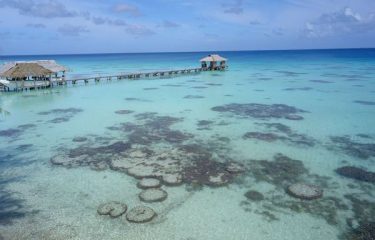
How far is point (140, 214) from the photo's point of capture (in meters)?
7.45

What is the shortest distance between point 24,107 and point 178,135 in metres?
13.0

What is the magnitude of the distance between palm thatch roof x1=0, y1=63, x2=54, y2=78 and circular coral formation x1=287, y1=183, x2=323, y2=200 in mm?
25570

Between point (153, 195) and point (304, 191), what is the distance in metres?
4.27

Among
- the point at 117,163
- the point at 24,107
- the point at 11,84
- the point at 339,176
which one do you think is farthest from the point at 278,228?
the point at 11,84

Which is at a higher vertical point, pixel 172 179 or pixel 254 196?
pixel 172 179

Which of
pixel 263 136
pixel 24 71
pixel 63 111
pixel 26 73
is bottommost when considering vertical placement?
pixel 263 136

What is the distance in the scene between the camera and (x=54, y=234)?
270 inches

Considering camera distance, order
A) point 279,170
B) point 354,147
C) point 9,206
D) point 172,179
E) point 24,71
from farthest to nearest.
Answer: point 24,71 → point 354,147 → point 279,170 → point 172,179 → point 9,206

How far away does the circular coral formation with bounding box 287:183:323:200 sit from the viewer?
8.21 meters

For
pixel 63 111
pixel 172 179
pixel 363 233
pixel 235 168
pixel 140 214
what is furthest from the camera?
pixel 63 111

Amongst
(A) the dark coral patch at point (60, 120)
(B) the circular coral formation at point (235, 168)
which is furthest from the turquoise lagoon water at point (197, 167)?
(B) the circular coral formation at point (235, 168)

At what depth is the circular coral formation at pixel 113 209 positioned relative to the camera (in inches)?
297

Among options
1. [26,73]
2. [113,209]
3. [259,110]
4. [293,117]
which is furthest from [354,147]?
[26,73]

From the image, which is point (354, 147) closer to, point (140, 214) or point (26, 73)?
point (140, 214)
